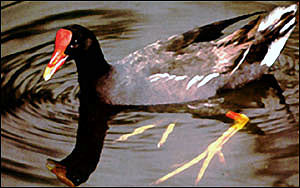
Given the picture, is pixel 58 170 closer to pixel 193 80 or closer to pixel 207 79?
pixel 193 80

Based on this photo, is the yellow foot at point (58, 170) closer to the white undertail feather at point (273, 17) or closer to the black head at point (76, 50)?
the black head at point (76, 50)

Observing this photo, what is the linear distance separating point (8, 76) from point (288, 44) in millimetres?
2828

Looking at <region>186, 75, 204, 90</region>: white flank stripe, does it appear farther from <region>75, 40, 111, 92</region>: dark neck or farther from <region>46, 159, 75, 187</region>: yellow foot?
<region>46, 159, 75, 187</region>: yellow foot

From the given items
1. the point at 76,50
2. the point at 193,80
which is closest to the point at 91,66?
the point at 76,50

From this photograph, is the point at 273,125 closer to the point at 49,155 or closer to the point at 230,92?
the point at 230,92

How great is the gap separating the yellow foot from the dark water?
0.05 metres

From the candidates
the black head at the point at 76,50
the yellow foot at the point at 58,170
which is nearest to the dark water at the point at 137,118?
the yellow foot at the point at 58,170

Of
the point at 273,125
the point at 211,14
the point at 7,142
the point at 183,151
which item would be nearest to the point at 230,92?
the point at 273,125

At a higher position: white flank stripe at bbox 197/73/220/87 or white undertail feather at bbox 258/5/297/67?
white undertail feather at bbox 258/5/297/67

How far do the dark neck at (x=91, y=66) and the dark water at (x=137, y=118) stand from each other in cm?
23

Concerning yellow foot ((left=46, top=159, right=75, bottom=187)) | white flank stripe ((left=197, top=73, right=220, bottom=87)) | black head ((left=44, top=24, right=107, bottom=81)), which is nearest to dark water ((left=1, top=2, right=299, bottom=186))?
yellow foot ((left=46, top=159, right=75, bottom=187))

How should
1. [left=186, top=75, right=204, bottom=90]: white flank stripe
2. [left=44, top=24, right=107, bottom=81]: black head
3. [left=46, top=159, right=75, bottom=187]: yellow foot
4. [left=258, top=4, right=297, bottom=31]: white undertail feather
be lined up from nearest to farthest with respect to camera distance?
[left=46, top=159, right=75, bottom=187]: yellow foot < [left=44, top=24, right=107, bottom=81]: black head < [left=186, top=75, right=204, bottom=90]: white flank stripe < [left=258, top=4, right=297, bottom=31]: white undertail feather

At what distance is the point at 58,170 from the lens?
5336mm

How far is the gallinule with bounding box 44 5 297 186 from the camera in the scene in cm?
597
